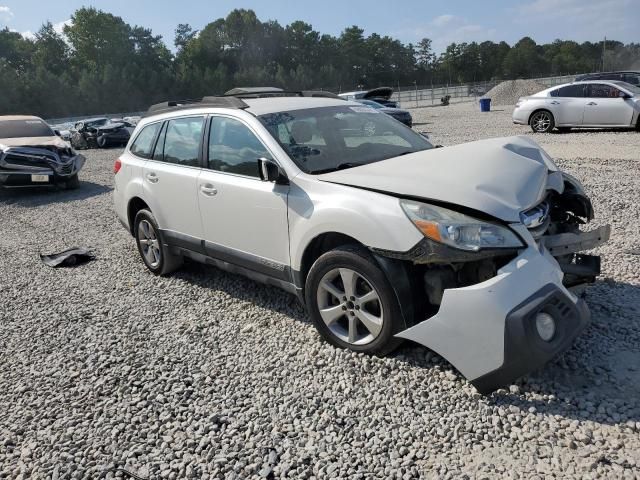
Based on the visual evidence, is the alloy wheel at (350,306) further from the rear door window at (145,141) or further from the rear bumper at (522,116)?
the rear bumper at (522,116)

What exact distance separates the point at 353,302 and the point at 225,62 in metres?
104

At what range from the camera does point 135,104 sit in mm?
76000

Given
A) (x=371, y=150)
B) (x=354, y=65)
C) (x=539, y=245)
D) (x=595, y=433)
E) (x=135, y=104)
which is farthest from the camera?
(x=354, y=65)

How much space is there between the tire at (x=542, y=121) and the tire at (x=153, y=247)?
14.3 meters

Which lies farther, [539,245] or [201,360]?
[201,360]

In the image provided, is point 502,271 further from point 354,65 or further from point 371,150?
point 354,65

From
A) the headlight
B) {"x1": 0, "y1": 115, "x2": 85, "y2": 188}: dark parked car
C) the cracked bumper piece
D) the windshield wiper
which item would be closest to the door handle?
the windshield wiper

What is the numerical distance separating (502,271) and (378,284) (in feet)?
2.39

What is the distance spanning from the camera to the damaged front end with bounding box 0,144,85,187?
37.4ft

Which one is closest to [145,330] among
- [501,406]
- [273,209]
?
[273,209]

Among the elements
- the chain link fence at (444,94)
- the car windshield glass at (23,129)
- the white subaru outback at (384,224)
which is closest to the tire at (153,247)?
the white subaru outback at (384,224)

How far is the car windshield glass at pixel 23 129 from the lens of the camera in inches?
489

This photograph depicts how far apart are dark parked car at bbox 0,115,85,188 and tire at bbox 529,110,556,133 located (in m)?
13.2

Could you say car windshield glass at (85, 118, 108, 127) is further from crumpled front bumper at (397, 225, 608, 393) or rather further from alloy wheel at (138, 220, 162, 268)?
crumpled front bumper at (397, 225, 608, 393)
